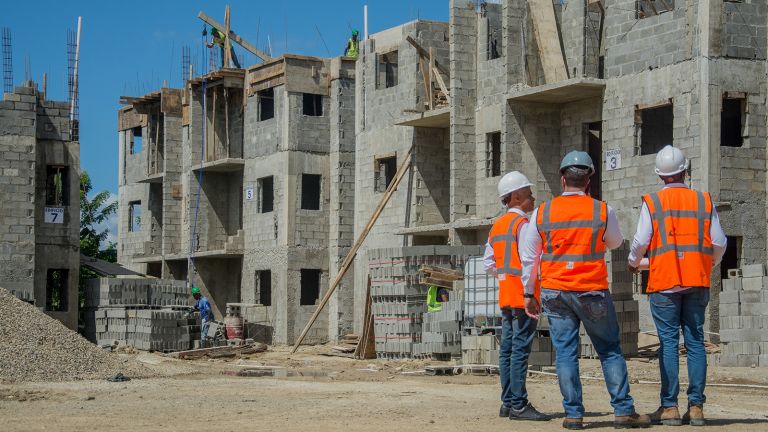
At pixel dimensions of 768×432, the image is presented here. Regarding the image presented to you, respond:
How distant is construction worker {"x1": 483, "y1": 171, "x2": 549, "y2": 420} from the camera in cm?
997

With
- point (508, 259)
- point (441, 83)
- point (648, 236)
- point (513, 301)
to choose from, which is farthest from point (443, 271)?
point (648, 236)

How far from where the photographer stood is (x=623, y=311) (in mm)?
20859

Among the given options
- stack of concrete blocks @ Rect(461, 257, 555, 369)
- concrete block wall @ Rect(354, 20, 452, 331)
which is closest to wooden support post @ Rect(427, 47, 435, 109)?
concrete block wall @ Rect(354, 20, 452, 331)

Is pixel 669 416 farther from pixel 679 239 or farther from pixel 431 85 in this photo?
pixel 431 85

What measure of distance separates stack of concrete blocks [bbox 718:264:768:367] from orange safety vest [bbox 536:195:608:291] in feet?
33.2

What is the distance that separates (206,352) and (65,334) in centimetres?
713

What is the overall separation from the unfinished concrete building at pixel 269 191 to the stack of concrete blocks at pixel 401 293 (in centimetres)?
993

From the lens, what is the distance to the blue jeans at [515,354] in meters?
9.95

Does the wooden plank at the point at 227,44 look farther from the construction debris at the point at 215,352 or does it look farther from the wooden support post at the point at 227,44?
the construction debris at the point at 215,352

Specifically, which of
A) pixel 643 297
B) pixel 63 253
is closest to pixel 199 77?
pixel 63 253

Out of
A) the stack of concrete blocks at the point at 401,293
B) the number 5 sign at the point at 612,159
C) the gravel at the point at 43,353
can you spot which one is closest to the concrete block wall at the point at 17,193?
the stack of concrete blocks at the point at 401,293

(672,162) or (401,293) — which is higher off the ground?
(672,162)

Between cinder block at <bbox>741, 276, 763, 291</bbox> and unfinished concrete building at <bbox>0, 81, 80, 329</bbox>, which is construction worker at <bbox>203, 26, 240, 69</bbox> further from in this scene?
cinder block at <bbox>741, 276, 763, 291</bbox>

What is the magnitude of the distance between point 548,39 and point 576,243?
18.3 meters
